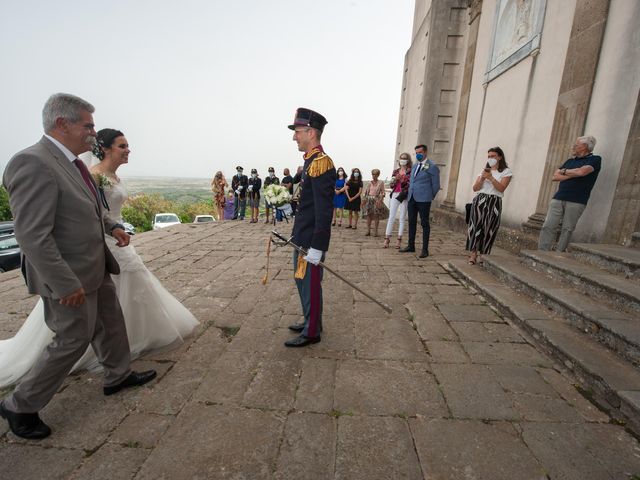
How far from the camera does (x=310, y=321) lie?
2559mm

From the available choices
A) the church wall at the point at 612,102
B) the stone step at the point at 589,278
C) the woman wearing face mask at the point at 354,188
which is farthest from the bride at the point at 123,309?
the woman wearing face mask at the point at 354,188

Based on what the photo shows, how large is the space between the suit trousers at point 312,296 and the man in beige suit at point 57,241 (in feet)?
4.55

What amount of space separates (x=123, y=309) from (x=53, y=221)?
3.48 feet

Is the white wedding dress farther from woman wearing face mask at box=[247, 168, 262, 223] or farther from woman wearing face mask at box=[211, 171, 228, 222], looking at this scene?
woman wearing face mask at box=[211, 171, 228, 222]

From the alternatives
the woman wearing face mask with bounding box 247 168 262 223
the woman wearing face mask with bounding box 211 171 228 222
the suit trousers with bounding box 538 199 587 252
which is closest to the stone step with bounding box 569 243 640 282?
the suit trousers with bounding box 538 199 587 252

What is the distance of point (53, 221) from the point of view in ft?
4.90

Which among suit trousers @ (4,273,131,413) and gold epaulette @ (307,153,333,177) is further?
gold epaulette @ (307,153,333,177)

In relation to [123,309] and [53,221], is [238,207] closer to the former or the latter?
[123,309]

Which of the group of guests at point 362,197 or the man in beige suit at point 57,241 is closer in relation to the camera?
the man in beige suit at point 57,241

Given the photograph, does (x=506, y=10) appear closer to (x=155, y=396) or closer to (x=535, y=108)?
(x=535, y=108)

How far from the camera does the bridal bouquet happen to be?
10.9 feet

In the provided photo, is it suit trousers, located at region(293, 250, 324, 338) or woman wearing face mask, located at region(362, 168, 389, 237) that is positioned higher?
woman wearing face mask, located at region(362, 168, 389, 237)

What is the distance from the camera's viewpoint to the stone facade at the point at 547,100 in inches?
149

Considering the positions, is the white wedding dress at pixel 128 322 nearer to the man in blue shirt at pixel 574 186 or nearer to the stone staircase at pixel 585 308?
the stone staircase at pixel 585 308
